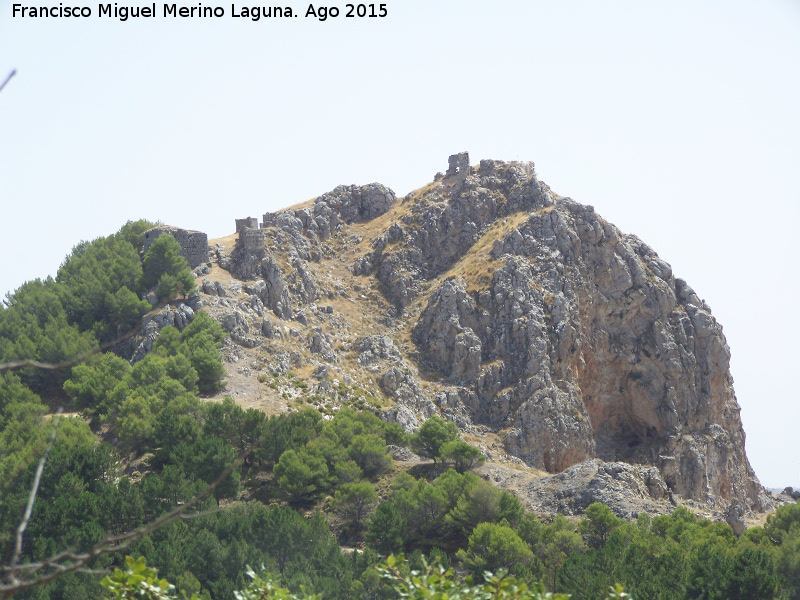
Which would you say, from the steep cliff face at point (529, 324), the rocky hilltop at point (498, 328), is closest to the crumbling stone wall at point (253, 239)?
the rocky hilltop at point (498, 328)

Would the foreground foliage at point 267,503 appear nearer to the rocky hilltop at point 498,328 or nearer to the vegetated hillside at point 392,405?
the vegetated hillside at point 392,405

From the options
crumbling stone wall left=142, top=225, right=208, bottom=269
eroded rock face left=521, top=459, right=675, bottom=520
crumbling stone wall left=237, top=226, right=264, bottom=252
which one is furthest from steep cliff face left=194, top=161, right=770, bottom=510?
eroded rock face left=521, top=459, right=675, bottom=520

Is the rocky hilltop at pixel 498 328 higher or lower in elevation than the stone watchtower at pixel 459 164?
lower

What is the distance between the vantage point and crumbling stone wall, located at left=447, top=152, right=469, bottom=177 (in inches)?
3652

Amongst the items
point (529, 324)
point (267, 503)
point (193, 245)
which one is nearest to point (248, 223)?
point (193, 245)

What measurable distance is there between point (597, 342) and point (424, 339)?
15665 mm

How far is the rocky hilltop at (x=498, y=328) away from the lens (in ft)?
248

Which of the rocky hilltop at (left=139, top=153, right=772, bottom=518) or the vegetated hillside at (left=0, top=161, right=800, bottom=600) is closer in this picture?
the vegetated hillside at (left=0, top=161, right=800, bottom=600)

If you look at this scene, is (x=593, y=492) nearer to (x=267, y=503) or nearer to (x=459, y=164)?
(x=267, y=503)

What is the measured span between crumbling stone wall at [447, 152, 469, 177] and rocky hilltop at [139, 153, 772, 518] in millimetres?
146

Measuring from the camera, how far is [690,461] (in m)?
81.9

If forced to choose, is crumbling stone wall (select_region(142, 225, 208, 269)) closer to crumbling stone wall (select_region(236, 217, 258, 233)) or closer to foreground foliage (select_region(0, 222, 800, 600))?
foreground foliage (select_region(0, 222, 800, 600))

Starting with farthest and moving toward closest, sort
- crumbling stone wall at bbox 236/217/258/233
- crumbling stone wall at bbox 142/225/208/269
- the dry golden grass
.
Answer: the dry golden grass < crumbling stone wall at bbox 236/217/258/233 < crumbling stone wall at bbox 142/225/208/269

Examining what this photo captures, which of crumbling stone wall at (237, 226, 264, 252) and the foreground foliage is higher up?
crumbling stone wall at (237, 226, 264, 252)
